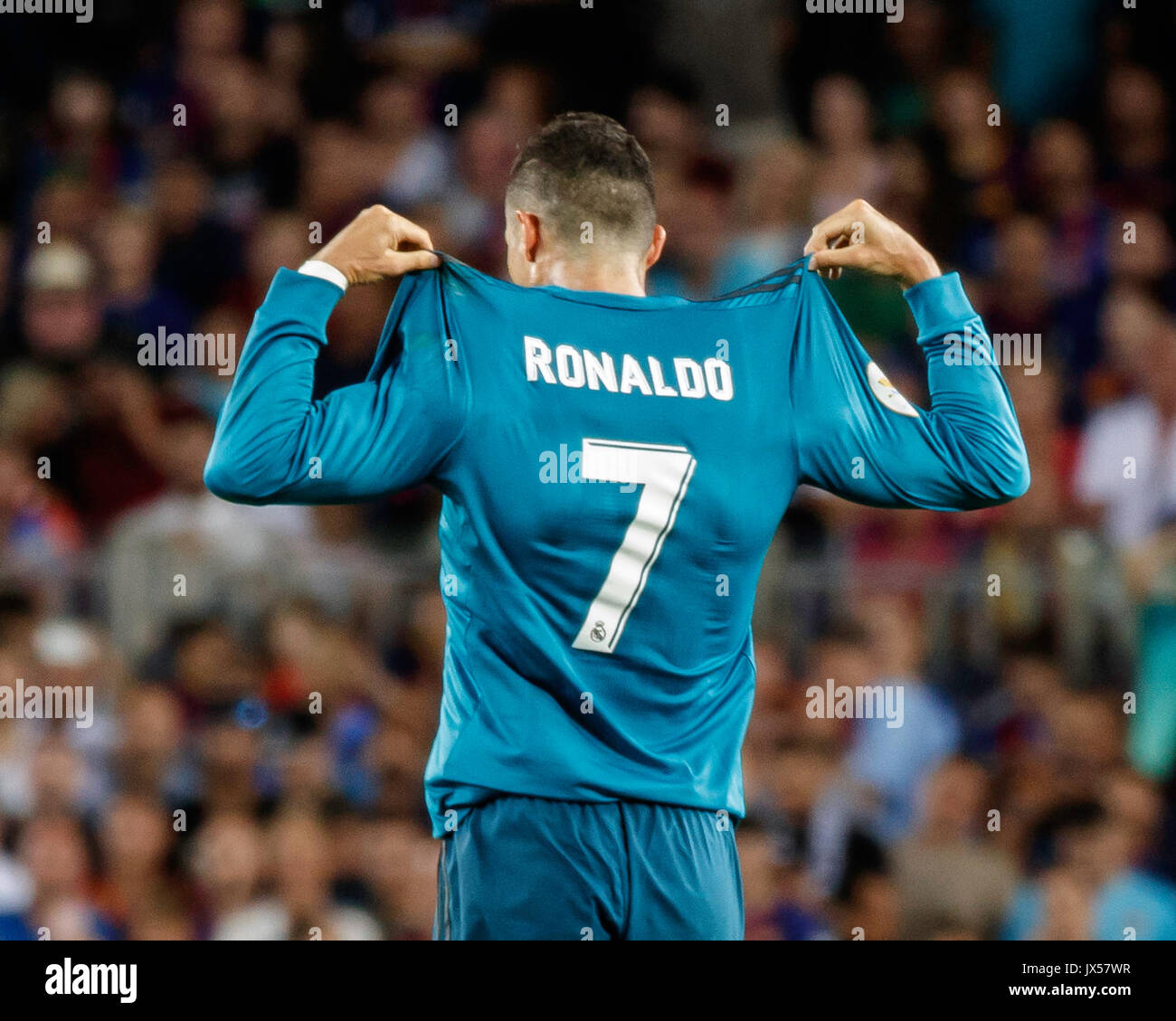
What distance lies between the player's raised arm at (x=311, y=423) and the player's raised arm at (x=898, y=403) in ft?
2.09

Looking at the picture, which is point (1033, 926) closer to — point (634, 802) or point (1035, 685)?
point (1035, 685)

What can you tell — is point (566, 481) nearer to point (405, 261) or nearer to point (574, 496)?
point (574, 496)

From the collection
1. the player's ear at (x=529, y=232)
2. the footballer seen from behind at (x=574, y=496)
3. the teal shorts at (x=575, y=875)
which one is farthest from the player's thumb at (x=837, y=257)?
the teal shorts at (x=575, y=875)

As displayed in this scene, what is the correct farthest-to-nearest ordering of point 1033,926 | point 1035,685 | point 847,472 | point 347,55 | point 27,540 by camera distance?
point 347,55 → point 27,540 → point 1035,685 → point 1033,926 → point 847,472

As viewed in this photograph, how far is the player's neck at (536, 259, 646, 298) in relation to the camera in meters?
2.88

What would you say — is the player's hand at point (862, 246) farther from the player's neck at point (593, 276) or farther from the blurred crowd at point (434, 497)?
the blurred crowd at point (434, 497)

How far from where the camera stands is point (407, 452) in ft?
8.80

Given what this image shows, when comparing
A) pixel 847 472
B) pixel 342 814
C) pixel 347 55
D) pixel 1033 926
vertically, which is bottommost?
pixel 1033 926

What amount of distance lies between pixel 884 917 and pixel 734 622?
3076 mm

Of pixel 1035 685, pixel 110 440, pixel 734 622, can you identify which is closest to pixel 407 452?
pixel 734 622

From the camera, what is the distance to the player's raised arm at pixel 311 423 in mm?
2648

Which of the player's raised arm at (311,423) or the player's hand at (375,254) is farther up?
the player's hand at (375,254)

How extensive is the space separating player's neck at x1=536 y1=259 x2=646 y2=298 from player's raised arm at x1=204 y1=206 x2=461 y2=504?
27 centimetres

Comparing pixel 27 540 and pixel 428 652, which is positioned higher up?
pixel 27 540
